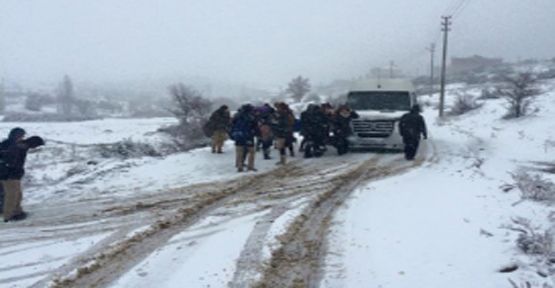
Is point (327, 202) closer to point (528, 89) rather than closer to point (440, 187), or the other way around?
point (440, 187)

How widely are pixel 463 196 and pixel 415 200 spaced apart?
2.57ft

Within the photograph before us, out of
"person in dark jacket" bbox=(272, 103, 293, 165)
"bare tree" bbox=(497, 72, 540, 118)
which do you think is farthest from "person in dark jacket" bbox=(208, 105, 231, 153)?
"bare tree" bbox=(497, 72, 540, 118)

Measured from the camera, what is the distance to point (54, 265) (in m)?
6.25

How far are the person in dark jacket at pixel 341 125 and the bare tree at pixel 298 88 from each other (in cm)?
6940

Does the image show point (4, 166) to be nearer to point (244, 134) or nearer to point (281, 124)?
point (244, 134)

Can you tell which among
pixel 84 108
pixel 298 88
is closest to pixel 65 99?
pixel 84 108

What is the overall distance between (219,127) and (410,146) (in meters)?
5.43

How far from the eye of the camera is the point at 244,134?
42.8ft

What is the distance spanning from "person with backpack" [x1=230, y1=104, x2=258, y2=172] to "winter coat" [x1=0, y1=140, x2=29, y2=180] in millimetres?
5026

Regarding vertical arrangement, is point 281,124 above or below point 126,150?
above

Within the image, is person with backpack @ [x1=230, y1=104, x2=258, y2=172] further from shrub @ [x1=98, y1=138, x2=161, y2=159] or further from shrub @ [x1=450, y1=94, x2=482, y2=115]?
shrub @ [x1=450, y1=94, x2=482, y2=115]

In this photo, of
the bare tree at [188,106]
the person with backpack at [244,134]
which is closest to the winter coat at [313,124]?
the person with backpack at [244,134]

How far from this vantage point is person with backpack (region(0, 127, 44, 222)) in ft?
29.1

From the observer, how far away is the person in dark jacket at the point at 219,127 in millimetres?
16109
